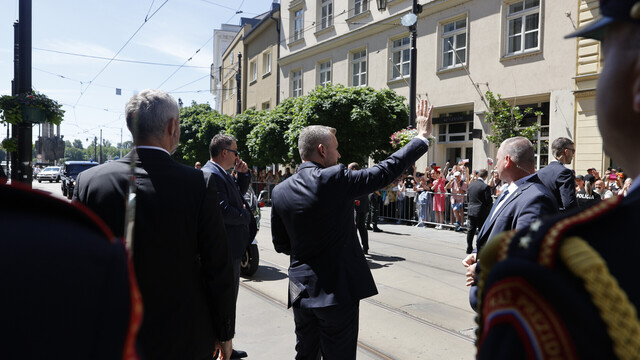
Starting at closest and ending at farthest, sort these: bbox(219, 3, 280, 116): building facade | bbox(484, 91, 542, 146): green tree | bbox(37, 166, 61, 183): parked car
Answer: bbox(484, 91, 542, 146): green tree, bbox(219, 3, 280, 116): building facade, bbox(37, 166, 61, 183): parked car

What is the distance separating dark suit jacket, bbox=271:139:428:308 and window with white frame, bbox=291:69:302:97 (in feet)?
87.6

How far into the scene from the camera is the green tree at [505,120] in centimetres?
1521

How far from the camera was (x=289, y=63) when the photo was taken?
30.1m

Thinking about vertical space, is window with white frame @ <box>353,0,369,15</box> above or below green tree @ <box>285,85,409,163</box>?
above

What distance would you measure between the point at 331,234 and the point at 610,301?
96.2 inches

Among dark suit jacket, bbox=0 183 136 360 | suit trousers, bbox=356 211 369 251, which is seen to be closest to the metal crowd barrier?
suit trousers, bbox=356 211 369 251

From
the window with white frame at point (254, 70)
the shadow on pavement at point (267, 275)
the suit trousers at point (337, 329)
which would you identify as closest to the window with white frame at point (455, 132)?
the shadow on pavement at point (267, 275)

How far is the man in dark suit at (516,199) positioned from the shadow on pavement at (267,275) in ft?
13.9

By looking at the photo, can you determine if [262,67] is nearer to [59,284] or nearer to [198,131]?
[198,131]

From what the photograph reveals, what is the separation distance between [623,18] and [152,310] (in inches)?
76.5

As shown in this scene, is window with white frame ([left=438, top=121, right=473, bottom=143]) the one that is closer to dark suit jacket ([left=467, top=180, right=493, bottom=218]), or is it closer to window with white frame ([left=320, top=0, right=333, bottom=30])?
dark suit jacket ([left=467, top=180, right=493, bottom=218])

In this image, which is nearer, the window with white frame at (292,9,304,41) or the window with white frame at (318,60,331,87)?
the window with white frame at (318,60,331,87)

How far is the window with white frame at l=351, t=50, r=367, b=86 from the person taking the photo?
23.6 m

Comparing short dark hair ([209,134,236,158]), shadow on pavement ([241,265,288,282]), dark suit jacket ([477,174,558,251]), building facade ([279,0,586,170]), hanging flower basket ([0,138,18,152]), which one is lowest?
shadow on pavement ([241,265,288,282])
